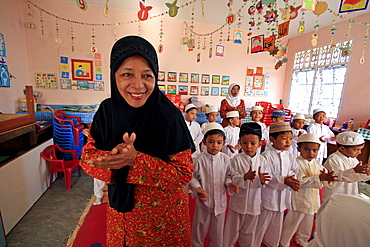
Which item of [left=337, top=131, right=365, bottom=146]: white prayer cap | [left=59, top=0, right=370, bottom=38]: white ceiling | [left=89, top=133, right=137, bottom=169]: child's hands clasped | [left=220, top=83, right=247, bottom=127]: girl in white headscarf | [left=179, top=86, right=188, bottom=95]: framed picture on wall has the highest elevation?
[left=59, top=0, right=370, bottom=38]: white ceiling

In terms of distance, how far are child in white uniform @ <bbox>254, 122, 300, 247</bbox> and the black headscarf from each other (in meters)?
1.25

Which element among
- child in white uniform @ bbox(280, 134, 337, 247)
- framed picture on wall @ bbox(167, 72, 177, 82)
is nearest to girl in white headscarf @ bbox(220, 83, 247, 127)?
child in white uniform @ bbox(280, 134, 337, 247)

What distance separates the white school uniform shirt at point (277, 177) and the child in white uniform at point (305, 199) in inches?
2.8

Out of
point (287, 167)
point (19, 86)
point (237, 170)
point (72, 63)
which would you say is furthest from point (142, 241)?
point (72, 63)

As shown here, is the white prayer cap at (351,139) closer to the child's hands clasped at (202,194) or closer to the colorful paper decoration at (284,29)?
the child's hands clasped at (202,194)

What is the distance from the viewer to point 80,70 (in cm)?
464

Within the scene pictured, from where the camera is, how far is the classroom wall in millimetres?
3691

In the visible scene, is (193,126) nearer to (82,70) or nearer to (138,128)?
(138,128)

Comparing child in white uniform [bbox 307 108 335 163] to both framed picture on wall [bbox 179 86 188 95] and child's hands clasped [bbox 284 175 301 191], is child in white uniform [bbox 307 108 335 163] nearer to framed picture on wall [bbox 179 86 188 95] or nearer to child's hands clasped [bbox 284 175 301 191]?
child's hands clasped [bbox 284 175 301 191]

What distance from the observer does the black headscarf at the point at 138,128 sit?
2.72ft

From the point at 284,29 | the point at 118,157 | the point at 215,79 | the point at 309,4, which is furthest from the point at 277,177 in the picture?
the point at 215,79

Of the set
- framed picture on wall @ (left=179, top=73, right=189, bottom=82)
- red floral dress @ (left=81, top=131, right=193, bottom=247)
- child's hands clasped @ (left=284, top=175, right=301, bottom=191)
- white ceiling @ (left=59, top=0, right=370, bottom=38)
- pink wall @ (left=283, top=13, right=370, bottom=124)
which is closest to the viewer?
red floral dress @ (left=81, top=131, right=193, bottom=247)

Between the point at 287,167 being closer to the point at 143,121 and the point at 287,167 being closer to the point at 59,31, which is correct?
the point at 143,121

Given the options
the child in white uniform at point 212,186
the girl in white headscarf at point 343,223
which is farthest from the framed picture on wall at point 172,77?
the girl in white headscarf at point 343,223
